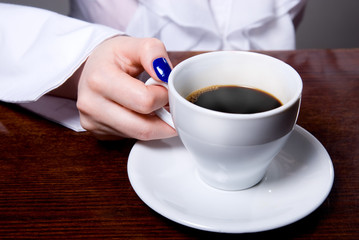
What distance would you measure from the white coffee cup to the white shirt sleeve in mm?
187

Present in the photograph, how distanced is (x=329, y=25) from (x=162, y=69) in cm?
168

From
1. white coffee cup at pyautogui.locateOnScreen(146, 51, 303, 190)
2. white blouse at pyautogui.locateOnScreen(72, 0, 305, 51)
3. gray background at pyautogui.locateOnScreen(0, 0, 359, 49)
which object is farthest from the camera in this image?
gray background at pyautogui.locateOnScreen(0, 0, 359, 49)

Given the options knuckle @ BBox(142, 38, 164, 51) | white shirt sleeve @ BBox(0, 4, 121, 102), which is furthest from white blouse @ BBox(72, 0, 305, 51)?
knuckle @ BBox(142, 38, 164, 51)

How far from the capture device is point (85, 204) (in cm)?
44

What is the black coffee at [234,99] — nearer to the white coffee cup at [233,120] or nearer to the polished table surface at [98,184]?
the white coffee cup at [233,120]

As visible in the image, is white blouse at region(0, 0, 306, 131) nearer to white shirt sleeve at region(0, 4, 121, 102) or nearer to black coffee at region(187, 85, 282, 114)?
white shirt sleeve at region(0, 4, 121, 102)

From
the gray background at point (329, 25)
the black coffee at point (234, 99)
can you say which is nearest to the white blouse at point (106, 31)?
the black coffee at point (234, 99)

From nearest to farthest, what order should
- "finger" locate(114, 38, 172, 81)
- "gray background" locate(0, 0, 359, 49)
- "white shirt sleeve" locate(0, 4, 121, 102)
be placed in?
"finger" locate(114, 38, 172, 81) → "white shirt sleeve" locate(0, 4, 121, 102) → "gray background" locate(0, 0, 359, 49)

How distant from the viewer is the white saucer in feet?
1.26

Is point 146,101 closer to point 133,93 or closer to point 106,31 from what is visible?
point 133,93

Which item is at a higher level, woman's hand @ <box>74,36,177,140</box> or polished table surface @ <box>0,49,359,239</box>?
woman's hand @ <box>74,36,177,140</box>

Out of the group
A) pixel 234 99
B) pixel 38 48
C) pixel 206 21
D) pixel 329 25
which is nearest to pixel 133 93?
pixel 234 99

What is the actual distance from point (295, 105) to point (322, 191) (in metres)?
0.10

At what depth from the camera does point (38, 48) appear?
2.17ft
